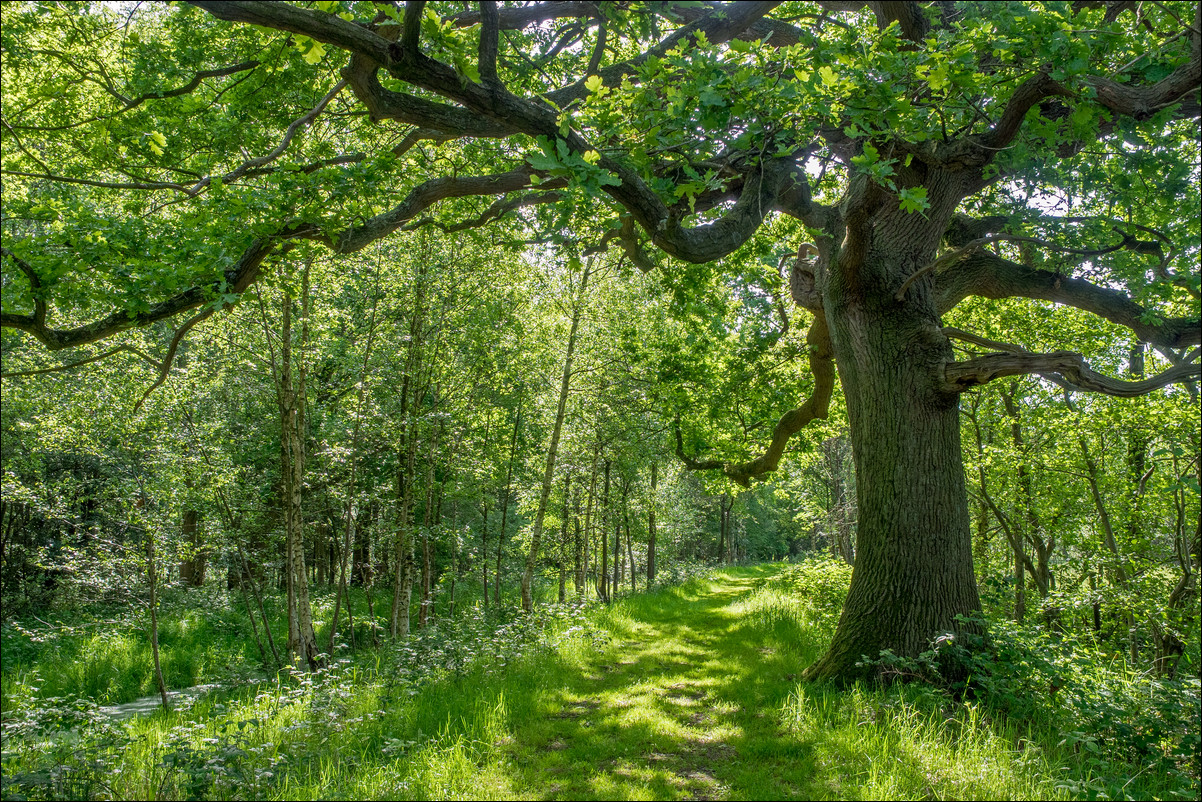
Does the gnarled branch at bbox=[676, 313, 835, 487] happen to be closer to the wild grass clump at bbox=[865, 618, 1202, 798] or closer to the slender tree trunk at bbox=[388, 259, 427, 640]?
the wild grass clump at bbox=[865, 618, 1202, 798]

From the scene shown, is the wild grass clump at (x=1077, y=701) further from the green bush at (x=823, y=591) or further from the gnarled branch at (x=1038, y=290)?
the gnarled branch at (x=1038, y=290)

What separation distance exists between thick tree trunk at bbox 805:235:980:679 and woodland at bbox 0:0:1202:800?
0.12 feet

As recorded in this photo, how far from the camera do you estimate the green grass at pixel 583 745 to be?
381 cm

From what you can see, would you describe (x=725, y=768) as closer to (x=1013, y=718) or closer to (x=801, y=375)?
(x=1013, y=718)

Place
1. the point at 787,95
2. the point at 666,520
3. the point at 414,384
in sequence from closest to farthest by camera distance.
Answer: the point at 787,95 < the point at 414,384 < the point at 666,520

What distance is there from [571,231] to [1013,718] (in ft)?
21.4

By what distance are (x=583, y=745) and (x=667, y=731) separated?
29.5 inches

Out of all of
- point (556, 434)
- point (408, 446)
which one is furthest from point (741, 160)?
point (408, 446)

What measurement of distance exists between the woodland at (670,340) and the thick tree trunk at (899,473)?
0.12ft

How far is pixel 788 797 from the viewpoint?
3865 mm

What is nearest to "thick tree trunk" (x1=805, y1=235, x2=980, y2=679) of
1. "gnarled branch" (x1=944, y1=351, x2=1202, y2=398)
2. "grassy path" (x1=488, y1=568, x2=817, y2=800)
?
"gnarled branch" (x1=944, y1=351, x2=1202, y2=398)

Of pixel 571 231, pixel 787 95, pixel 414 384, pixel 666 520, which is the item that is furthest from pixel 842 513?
pixel 787 95

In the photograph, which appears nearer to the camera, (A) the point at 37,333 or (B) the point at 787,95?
(B) the point at 787,95

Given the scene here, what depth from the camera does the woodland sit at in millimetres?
4070
